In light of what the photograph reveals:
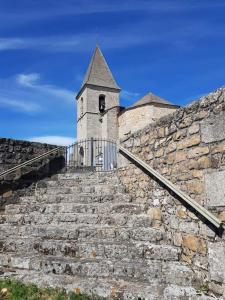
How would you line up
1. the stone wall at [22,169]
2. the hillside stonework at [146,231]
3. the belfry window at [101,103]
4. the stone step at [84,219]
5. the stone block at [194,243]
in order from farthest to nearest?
the belfry window at [101,103]
the stone wall at [22,169]
the stone step at [84,219]
the stone block at [194,243]
the hillside stonework at [146,231]

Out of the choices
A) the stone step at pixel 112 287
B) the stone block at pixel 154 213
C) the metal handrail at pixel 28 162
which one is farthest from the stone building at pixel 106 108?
the stone step at pixel 112 287

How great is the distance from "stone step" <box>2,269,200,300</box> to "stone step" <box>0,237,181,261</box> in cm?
49

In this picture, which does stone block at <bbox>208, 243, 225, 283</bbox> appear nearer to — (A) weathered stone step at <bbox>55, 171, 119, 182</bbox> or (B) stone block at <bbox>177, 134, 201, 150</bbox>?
(B) stone block at <bbox>177, 134, 201, 150</bbox>

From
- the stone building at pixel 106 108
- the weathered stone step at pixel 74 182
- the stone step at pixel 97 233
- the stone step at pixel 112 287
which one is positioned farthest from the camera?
the stone building at pixel 106 108

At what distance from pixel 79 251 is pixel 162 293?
53.2 inches

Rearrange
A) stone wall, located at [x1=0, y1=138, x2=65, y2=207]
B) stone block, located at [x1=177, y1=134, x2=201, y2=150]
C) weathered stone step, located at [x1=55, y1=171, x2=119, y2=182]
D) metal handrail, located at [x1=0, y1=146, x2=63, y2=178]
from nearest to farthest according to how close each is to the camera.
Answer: stone block, located at [x1=177, y1=134, x2=201, y2=150] < metal handrail, located at [x1=0, y1=146, x2=63, y2=178] < stone wall, located at [x1=0, y1=138, x2=65, y2=207] < weathered stone step, located at [x1=55, y1=171, x2=119, y2=182]

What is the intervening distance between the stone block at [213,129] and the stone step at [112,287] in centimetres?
164

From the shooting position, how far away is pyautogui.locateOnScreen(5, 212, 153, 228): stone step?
490 centimetres

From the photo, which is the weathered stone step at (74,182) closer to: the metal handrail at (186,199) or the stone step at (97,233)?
the metal handrail at (186,199)

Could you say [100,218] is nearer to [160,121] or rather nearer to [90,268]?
[90,268]

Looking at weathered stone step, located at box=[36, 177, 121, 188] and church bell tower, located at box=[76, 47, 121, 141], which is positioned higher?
church bell tower, located at box=[76, 47, 121, 141]

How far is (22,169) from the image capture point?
646 cm

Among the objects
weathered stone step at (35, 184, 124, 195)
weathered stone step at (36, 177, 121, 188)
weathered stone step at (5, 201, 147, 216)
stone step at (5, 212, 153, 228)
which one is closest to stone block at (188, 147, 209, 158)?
stone step at (5, 212, 153, 228)

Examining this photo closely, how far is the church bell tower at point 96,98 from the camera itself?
35.9 metres
